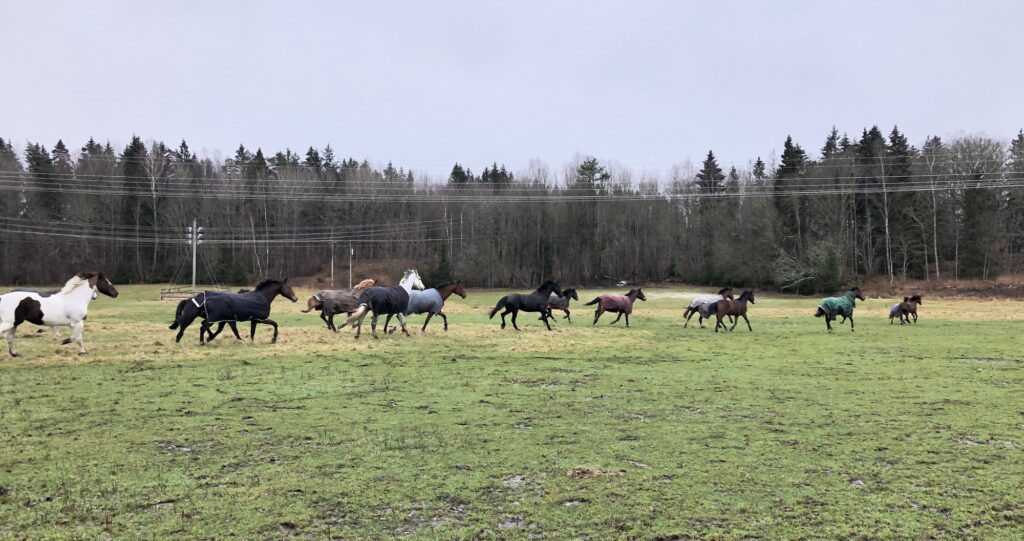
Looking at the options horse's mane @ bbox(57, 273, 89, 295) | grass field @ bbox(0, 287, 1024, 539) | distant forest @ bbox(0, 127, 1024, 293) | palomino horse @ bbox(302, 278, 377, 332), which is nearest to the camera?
grass field @ bbox(0, 287, 1024, 539)

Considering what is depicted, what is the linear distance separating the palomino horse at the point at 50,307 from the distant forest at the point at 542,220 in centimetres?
4820

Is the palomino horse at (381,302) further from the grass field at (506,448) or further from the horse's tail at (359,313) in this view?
the grass field at (506,448)

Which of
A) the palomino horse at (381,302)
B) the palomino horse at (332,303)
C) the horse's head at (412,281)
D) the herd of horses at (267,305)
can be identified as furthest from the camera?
the horse's head at (412,281)

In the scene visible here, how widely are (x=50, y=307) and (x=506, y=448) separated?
1218 cm

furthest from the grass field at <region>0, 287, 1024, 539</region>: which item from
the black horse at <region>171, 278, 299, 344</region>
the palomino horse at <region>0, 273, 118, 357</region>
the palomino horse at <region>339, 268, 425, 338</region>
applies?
the palomino horse at <region>339, 268, 425, 338</region>

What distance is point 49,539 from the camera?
3986mm

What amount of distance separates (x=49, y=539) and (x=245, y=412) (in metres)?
4.20

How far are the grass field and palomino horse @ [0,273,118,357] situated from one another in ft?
2.50

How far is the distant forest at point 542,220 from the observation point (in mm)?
58938

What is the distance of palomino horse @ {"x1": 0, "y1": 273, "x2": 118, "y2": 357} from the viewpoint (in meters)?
12.6

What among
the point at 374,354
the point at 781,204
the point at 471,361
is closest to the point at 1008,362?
the point at 471,361

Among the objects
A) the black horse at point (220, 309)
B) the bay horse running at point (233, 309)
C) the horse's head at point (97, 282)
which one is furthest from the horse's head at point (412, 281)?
the horse's head at point (97, 282)

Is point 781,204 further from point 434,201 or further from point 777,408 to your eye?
point 777,408

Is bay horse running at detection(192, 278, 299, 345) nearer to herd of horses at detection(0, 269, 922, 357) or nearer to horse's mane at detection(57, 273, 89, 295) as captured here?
herd of horses at detection(0, 269, 922, 357)
